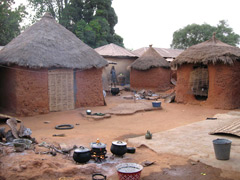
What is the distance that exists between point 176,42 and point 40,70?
2807cm

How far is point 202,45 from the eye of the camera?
1295 centimetres

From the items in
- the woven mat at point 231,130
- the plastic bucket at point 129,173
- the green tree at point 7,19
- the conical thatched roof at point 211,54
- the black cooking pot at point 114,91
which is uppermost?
the green tree at point 7,19

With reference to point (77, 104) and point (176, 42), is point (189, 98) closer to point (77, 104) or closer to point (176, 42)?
point (77, 104)

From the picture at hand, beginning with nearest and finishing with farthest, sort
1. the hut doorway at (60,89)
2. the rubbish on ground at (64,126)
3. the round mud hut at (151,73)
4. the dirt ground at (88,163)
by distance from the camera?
the dirt ground at (88,163)
the rubbish on ground at (64,126)
the hut doorway at (60,89)
the round mud hut at (151,73)

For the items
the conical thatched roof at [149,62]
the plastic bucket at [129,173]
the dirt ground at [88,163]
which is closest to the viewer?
the plastic bucket at [129,173]

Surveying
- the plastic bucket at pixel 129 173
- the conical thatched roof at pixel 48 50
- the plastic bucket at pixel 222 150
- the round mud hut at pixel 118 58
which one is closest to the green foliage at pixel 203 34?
the round mud hut at pixel 118 58

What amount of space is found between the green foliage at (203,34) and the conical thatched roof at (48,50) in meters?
23.8

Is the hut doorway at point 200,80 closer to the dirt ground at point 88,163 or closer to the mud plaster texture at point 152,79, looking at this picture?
the dirt ground at point 88,163

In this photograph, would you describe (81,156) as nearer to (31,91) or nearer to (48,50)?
(31,91)

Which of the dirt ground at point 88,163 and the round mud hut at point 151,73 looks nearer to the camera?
the dirt ground at point 88,163

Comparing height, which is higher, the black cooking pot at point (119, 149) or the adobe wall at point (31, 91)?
the adobe wall at point (31, 91)

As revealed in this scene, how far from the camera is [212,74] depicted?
12.1 meters

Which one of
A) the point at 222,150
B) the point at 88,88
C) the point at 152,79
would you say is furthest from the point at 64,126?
the point at 152,79

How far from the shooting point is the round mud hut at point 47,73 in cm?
994
